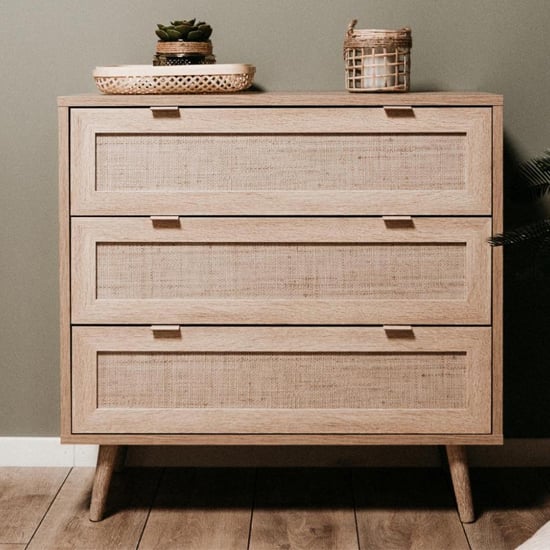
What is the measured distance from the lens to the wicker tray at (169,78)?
2.03m

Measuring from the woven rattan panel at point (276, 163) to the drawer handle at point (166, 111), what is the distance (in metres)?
0.05

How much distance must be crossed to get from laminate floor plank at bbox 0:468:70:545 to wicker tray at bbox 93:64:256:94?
975 millimetres

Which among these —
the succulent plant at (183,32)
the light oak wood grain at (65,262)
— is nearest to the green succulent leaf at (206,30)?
the succulent plant at (183,32)

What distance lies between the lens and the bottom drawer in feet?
6.65

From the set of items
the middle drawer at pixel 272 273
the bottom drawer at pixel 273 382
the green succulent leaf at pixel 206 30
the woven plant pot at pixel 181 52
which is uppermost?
the green succulent leaf at pixel 206 30

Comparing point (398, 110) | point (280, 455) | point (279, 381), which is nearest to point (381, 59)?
point (398, 110)

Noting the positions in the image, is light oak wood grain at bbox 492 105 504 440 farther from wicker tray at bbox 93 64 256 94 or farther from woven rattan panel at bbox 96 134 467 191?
wicker tray at bbox 93 64 256 94

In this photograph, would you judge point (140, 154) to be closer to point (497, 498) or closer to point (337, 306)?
point (337, 306)

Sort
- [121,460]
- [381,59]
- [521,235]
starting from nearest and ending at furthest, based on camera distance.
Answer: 1. [521,235]
2. [381,59]
3. [121,460]

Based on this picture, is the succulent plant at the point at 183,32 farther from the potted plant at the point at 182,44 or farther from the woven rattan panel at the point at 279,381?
the woven rattan panel at the point at 279,381

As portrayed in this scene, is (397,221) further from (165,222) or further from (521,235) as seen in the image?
(165,222)

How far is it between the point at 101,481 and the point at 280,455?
0.53m

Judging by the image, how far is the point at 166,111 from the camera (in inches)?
78.1

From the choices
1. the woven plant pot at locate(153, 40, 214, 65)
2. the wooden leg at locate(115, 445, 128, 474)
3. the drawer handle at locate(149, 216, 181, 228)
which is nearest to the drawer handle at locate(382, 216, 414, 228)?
the drawer handle at locate(149, 216, 181, 228)
